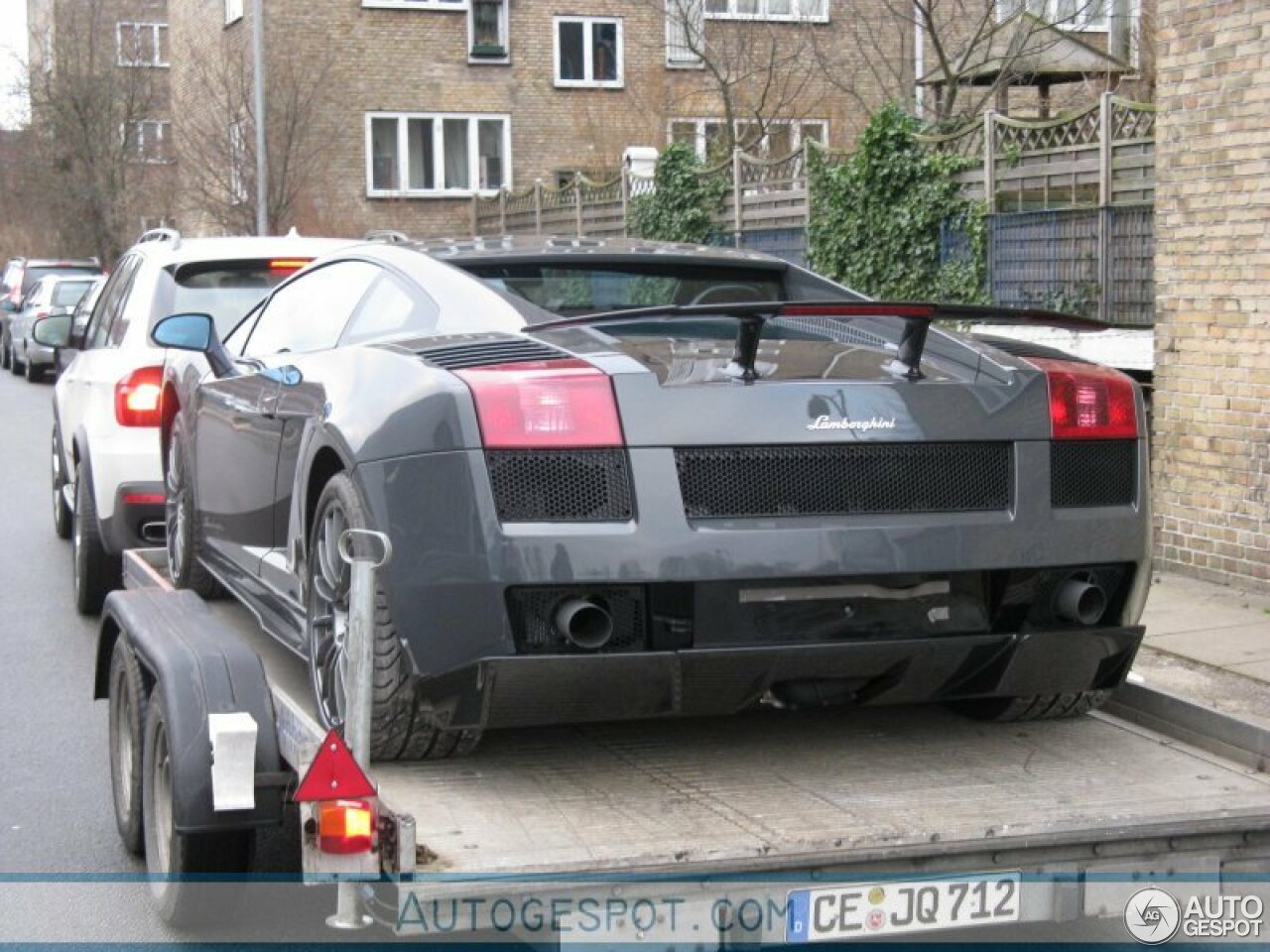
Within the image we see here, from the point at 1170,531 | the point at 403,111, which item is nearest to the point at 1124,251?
the point at 1170,531

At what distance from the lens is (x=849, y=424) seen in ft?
14.2

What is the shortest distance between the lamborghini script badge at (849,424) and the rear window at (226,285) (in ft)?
18.0

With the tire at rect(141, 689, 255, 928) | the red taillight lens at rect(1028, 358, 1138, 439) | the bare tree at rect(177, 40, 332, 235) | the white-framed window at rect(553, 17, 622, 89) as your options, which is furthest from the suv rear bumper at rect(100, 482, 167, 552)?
the white-framed window at rect(553, 17, 622, 89)

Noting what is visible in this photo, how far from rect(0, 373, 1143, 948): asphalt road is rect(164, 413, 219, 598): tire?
70 centimetres

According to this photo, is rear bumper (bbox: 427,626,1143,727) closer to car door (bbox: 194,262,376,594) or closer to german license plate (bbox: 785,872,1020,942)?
german license plate (bbox: 785,872,1020,942)

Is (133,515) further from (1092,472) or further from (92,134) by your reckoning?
(92,134)

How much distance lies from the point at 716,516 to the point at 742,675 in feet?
1.23

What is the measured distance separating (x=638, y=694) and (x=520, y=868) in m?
0.71

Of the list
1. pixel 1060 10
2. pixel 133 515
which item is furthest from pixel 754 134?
pixel 133 515

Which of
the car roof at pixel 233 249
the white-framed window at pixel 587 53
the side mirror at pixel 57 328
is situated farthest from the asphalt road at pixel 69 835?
the white-framed window at pixel 587 53

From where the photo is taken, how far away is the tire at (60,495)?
36.5ft

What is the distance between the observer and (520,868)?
3.63m

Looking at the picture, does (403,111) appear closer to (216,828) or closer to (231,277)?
(231,277)

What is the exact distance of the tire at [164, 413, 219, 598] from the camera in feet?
22.2
